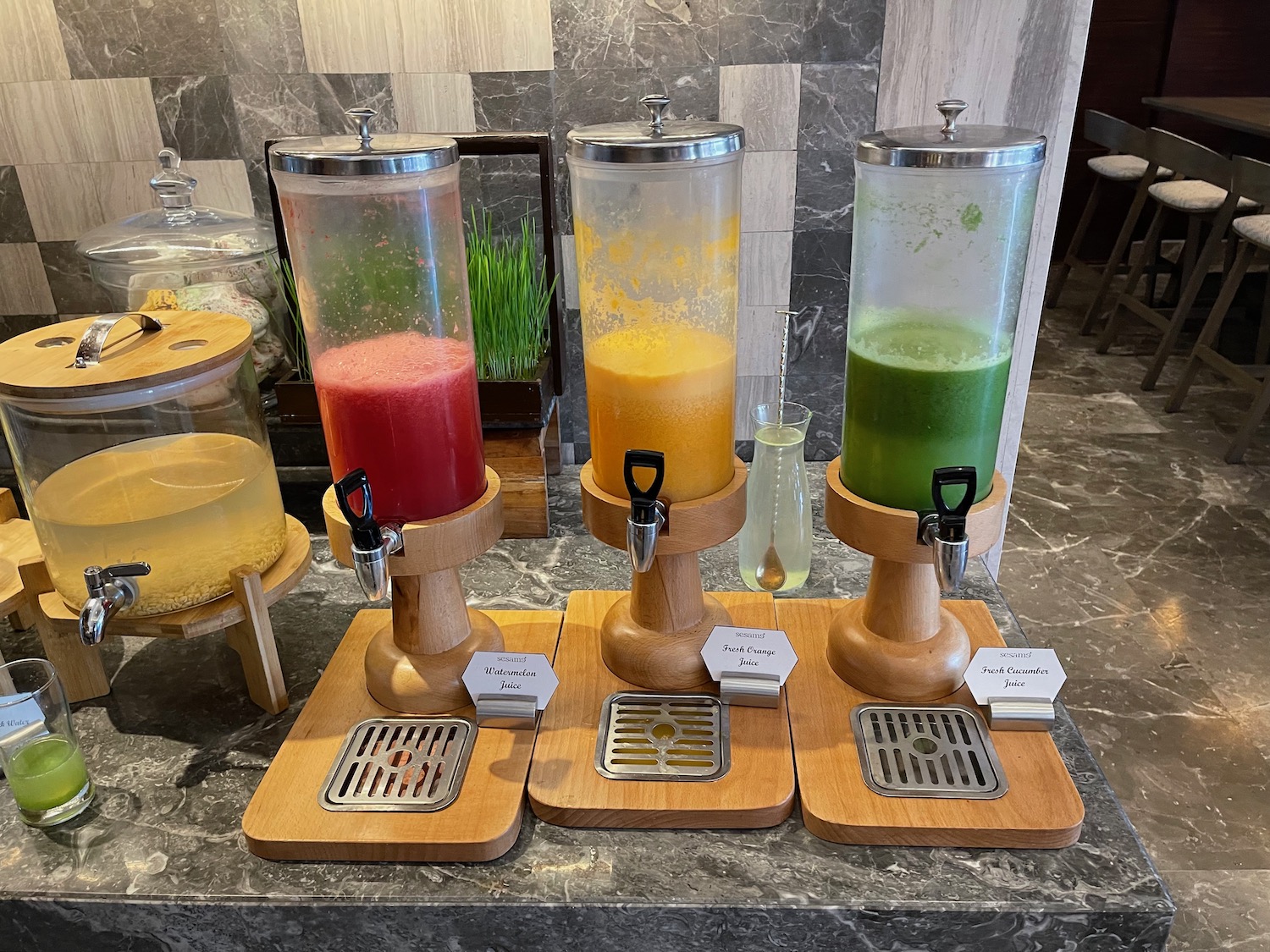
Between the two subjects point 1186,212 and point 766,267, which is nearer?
point 766,267

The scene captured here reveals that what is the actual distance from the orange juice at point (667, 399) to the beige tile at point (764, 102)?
0.63 metres

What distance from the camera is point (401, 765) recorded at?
0.91 metres

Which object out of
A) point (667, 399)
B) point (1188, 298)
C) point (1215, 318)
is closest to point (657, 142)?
point (667, 399)

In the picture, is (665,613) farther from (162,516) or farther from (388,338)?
(162,516)

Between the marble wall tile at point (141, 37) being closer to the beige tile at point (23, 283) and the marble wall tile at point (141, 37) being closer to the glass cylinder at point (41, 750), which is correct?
the beige tile at point (23, 283)

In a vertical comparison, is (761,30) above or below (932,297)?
above

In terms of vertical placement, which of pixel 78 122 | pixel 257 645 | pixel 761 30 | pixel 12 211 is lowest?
pixel 257 645

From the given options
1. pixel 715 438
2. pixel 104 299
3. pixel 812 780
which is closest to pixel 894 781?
pixel 812 780

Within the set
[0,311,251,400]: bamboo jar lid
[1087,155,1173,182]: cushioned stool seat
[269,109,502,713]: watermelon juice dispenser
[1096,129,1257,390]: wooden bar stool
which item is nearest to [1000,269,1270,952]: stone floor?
[1096,129,1257,390]: wooden bar stool

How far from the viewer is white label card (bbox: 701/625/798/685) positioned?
0.96 meters

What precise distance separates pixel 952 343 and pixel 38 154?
4.59ft

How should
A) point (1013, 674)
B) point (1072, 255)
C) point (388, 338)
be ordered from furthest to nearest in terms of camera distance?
point (1072, 255) < point (1013, 674) < point (388, 338)

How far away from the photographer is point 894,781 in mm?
869

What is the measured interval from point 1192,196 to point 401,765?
3.75 metres
